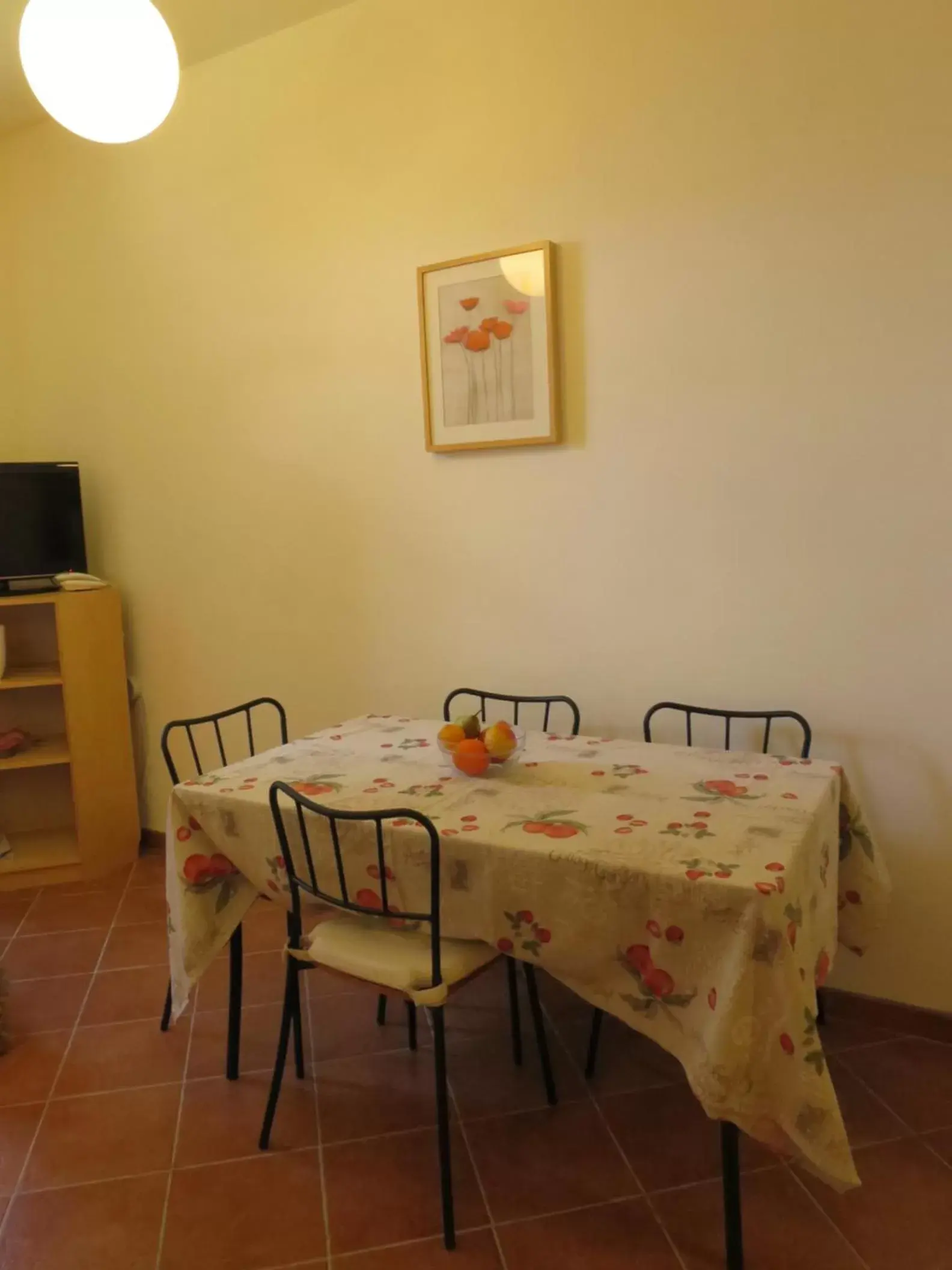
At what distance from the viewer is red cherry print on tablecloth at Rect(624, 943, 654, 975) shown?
5.11ft

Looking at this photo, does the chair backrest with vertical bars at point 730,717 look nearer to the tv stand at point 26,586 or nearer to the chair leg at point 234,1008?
the chair leg at point 234,1008

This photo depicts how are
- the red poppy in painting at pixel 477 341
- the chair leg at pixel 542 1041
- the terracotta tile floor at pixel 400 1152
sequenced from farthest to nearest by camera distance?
the red poppy in painting at pixel 477 341 < the chair leg at pixel 542 1041 < the terracotta tile floor at pixel 400 1152

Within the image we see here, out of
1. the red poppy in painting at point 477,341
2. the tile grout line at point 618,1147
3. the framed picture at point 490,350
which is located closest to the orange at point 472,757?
the tile grout line at point 618,1147

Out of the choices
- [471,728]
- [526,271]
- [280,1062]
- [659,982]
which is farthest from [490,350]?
[280,1062]

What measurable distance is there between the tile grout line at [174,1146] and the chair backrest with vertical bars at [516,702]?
108 centimetres

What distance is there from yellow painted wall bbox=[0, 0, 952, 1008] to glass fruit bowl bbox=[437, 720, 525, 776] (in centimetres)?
63

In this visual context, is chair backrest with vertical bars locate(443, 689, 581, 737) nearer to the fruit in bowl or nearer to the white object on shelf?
the fruit in bowl

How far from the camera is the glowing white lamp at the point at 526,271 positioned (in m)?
2.47

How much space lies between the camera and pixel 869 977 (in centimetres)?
230

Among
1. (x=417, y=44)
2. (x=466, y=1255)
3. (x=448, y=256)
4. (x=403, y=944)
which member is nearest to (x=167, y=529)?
(x=448, y=256)

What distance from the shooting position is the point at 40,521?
10.9ft

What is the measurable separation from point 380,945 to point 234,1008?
1.87 feet

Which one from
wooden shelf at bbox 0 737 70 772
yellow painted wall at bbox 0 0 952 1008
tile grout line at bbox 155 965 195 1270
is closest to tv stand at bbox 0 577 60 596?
yellow painted wall at bbox 0 0 952 1008

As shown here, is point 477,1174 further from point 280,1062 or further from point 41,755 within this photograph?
point 41,755
